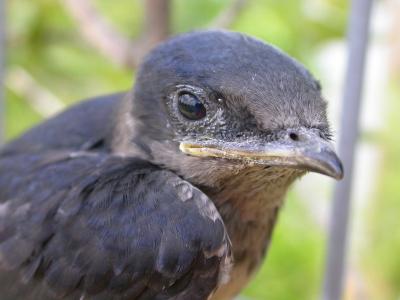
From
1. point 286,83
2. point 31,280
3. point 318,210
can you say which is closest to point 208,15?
point 318,210

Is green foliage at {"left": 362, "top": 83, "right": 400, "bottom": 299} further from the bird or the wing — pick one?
the wing

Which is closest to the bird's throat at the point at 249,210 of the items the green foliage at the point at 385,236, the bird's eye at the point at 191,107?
the bird's eye at the point at 191,107

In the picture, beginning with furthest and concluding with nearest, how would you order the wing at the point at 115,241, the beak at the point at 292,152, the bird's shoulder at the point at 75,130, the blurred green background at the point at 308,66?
the blurred green background at the point at 308,66, the bird's shoulder at the point at 75,130, the wing at the point at 115,241, the beak at the point at 292,152

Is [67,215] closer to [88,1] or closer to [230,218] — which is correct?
[230,218]

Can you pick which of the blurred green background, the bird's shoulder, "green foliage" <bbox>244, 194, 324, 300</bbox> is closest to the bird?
the bird's shoulder

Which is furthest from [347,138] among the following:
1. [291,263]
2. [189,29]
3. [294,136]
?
[291,263]

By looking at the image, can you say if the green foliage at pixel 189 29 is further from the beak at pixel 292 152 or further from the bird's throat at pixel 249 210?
the beak at pixel 292 152
